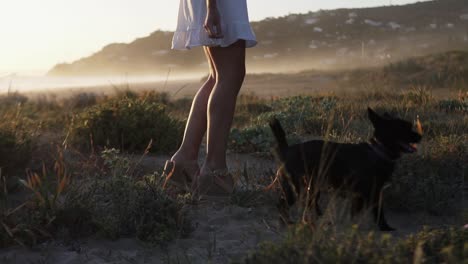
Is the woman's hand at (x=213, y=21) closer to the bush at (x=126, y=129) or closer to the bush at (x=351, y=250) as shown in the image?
the bush at (x=351, y=250)

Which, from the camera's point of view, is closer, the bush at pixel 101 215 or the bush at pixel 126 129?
the bush at pixel 101 215

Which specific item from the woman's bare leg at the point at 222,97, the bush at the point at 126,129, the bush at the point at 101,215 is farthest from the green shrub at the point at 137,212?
the bush at the point at 126,129

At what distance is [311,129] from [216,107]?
2586mm

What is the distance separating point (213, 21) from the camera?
3936 mm

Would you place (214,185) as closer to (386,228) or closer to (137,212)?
(137,212)

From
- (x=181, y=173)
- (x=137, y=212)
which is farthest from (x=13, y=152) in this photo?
(x=137, y=212)

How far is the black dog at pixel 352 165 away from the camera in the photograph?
10.4 ft

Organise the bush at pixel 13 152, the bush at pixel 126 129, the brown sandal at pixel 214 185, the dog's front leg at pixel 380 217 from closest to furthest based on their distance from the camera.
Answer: the dog's front leg at pixel 380 217 < the brown sandal at pixel 214 185 < the bush at pixel 13 152 < the bush at pixel 126 129

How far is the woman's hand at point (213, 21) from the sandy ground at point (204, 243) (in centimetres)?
106

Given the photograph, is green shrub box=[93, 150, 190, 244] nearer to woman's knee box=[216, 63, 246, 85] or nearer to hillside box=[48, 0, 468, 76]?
woman's knee box=[216, 63, 246, 85]

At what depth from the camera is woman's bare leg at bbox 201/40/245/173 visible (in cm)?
412

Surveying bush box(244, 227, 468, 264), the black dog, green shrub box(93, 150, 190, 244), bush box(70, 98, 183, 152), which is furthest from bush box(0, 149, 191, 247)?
bush box(70, 98, 183, 152)

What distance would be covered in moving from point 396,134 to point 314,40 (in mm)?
60940

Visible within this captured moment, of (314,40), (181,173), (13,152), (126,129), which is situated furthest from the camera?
(314,40)
